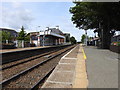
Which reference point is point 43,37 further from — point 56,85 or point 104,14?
point 56,85

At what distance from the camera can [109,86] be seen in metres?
4.45

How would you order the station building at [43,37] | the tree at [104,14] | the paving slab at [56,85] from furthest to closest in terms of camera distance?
the station building at [43,37]
the tree at [104,14]
the paving slab at [56,85]

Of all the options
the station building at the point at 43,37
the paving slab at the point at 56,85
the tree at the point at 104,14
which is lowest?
the paving slab at the point at 56,85

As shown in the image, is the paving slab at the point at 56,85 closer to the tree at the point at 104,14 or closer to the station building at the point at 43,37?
the tree at the point at 104,14

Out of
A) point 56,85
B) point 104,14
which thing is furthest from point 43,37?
point 56,85

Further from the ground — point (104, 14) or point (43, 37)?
point (104, 14)

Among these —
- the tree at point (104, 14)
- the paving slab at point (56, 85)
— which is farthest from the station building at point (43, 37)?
the paving slab at point (56, 85)

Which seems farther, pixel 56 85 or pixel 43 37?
pixel 43 37

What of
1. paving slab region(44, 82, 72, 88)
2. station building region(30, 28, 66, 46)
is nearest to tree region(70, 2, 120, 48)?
paving slab region(44, 82, 72, 88)

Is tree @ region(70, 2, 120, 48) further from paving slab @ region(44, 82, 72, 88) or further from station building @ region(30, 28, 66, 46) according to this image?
station building @ region(30, 28, 66, 46)

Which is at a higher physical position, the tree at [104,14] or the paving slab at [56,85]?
the tree at [104,14]

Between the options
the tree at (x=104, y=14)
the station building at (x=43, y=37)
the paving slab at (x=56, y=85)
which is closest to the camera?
the paving slab at (x=56, y=85)

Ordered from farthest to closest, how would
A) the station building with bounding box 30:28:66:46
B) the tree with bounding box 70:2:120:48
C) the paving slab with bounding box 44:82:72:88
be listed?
the station building with bounding box 30:28:66:46, the tree with bounding box 70:2:120:48, the paving slab with bounding box 44:82:72:88

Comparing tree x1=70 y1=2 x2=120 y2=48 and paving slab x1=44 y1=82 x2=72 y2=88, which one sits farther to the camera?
tree x1=70 y1=2 x2=120 y2=48
